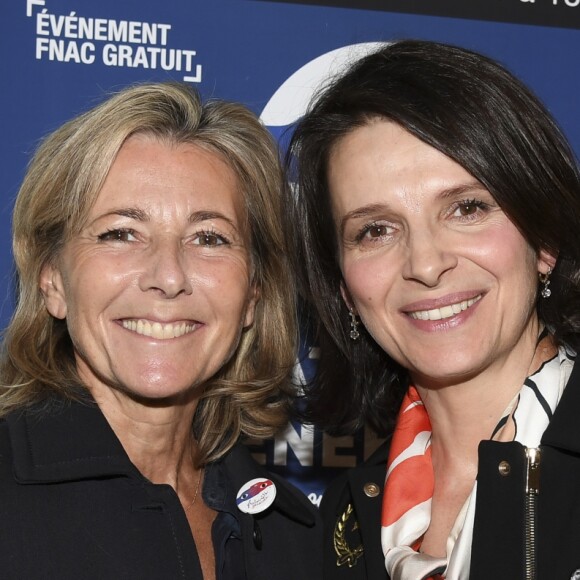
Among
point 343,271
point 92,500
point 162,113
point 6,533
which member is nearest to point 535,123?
point 343,271

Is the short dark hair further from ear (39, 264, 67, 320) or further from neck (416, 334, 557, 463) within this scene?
ear (39, 264, 67, 320)

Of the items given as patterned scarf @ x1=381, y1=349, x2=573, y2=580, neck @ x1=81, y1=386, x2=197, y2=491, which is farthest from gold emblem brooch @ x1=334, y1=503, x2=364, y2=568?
neck @ x1=81, y1=386, x2=197, y2=491

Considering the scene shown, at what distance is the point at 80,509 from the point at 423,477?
890mm

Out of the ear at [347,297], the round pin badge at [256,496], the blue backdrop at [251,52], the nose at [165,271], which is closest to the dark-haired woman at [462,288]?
the ear at [347,297]

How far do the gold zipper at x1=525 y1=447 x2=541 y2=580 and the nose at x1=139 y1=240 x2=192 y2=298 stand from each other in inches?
36.1

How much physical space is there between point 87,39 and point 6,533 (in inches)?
63.7

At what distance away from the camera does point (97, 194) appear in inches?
91.7

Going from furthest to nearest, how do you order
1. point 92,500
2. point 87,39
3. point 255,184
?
point 87,39
point 255,184
point 92,500

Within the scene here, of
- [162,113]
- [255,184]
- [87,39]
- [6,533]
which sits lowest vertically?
[6,533]

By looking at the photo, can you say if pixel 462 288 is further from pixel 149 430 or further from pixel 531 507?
pixel 149 430

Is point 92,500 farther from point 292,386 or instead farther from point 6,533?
point 292,386

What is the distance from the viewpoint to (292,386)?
301cm

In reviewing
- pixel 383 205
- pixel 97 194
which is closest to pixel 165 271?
pixel 97 194

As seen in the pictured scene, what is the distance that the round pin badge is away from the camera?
8.07ft
